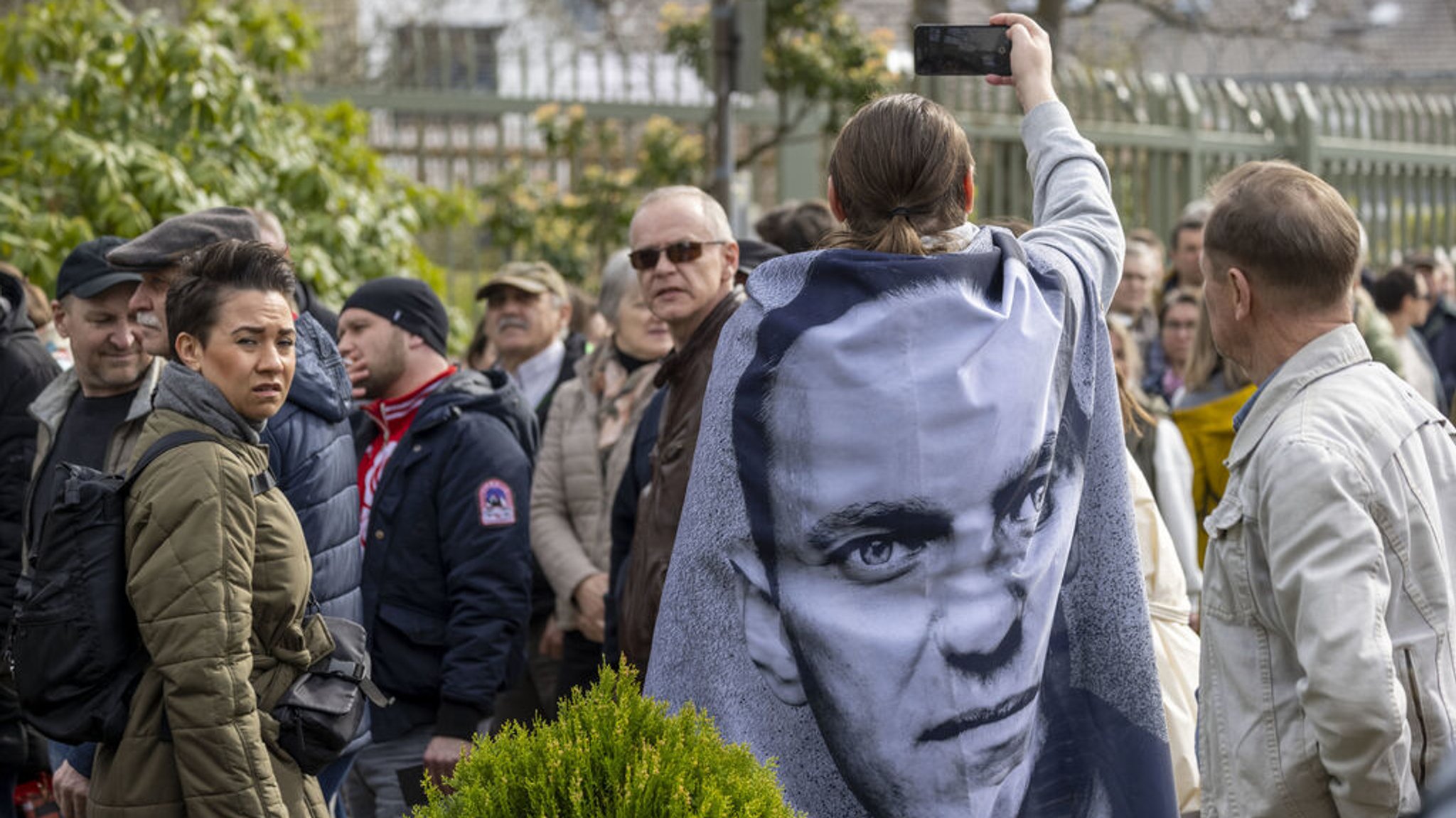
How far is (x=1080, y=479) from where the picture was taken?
316 cm

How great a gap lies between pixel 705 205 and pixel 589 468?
1.62 meters

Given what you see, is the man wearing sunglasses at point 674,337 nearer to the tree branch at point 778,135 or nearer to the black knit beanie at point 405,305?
the black knit beanie at point 405,305

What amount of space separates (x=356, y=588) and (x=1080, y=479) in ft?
7.17

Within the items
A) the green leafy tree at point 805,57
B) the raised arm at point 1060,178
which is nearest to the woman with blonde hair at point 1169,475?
the raised arm at point 1060,178

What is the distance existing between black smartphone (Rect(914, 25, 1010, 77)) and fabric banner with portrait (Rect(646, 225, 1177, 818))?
477 mm

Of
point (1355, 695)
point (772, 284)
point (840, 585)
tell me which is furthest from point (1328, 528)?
point (772, 284)

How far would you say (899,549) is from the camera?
3000mm

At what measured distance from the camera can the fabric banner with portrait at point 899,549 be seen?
3.00m

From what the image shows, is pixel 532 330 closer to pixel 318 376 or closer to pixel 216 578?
pixel 318 376

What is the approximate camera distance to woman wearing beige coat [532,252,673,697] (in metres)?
6.16

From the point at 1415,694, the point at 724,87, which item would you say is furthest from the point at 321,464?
the point at 724,87

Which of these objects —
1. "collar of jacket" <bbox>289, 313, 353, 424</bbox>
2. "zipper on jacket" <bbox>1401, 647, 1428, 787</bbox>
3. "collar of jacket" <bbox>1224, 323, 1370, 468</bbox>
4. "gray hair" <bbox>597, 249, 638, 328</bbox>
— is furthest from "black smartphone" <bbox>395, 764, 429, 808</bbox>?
"zipper on jacket" <bbox>1401, 647, 1428, 787</bbox>

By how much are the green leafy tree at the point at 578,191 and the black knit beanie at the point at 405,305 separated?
590 cm

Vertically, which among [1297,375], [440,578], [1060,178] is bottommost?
[440,578]
